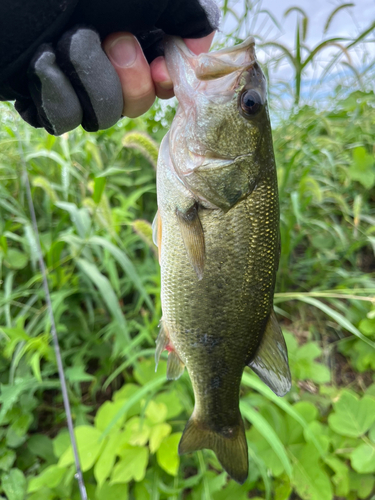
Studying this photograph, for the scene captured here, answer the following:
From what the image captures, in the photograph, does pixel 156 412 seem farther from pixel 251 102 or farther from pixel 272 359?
pixel 251 102

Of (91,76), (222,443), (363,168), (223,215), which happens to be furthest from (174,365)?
(363,168)

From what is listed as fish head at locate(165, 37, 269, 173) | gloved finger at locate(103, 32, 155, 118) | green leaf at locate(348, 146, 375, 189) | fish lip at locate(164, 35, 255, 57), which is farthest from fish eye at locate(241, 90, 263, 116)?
green leaf at locate(348, 146, 375, 189)

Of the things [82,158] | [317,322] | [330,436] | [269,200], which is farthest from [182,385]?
[82,158]

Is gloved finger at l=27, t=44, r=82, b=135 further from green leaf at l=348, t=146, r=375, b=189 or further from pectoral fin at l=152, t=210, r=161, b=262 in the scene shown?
green leaf at l=348, t=146, r=375, b=189

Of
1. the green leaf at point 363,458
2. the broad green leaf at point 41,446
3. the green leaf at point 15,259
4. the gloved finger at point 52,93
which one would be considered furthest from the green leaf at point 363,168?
the broad green leaf at point 41,446

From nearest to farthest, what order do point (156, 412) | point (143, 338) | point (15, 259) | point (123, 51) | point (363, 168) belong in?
point (123, 51) → point (156, 412) → point (143, 338) → point (15, 259) → point (363, 168)
